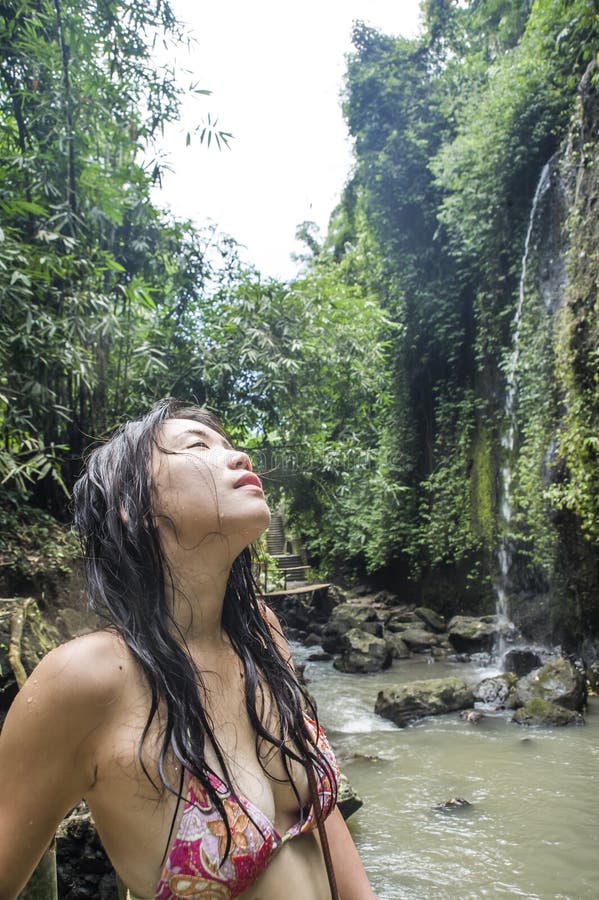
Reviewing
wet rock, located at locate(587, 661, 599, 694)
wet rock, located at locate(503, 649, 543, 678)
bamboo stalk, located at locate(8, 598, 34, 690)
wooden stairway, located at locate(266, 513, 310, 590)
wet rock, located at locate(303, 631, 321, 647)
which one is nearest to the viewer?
bamboo stalk, located at locate(8, 598, 34, 690)

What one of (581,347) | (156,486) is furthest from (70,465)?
(581,347)

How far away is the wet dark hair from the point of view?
1030mm

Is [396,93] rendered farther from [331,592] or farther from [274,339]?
[331,592]

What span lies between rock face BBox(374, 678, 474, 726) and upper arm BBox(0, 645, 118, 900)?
6.58 m

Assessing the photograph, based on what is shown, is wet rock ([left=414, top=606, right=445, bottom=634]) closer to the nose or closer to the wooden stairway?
the wooden stairway

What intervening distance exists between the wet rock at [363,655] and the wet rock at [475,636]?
1.34m

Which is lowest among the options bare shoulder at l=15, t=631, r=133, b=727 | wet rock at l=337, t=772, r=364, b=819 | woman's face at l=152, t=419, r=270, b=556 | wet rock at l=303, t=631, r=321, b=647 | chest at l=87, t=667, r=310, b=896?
wet rock at l=303, t=631, r=321, b=647

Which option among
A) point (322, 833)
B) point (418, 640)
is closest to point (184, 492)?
point (322, 833)

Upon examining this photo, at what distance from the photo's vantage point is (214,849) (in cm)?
96

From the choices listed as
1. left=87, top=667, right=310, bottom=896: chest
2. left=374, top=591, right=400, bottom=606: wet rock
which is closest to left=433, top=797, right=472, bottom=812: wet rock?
left=87, top=667, right=310, bottom=896: chest

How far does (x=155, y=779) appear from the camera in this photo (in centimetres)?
97

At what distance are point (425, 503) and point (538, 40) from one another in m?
8.99

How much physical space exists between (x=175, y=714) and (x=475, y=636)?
10.3m

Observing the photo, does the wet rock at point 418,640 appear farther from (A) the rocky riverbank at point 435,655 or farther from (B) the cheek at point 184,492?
(B) the cheek at point 184,492
